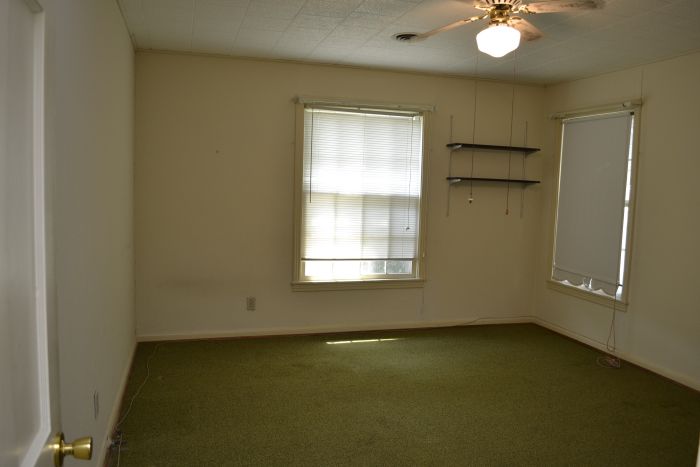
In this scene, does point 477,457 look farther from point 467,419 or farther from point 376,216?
point 376,216

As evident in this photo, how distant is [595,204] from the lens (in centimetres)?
476

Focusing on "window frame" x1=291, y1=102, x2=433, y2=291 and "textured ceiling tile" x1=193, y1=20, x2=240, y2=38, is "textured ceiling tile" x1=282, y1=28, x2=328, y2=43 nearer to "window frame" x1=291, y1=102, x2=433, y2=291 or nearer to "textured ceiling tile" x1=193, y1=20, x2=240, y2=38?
"textured ceiling tile" x1=193, y1=20, x2=240, y2=38

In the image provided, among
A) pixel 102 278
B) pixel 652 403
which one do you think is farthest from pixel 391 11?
pixel 652 403

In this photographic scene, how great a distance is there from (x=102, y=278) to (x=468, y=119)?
3.80 metres

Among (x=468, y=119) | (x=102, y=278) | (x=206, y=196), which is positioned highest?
(x=468, y=119)

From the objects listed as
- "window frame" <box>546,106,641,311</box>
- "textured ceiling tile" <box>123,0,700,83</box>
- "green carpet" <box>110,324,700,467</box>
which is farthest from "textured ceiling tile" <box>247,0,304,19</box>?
"window frame" <box>546,106,641,311</box>

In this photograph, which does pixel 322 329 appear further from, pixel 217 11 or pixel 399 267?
pixel 217 11

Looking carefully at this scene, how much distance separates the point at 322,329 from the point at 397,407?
167 centimetres

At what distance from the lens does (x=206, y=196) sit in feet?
15.0

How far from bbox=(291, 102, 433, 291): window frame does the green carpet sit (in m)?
0.52

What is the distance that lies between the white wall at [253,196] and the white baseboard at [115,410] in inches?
27.8

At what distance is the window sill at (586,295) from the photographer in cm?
454

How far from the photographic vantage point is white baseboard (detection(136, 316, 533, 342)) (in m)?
4.58

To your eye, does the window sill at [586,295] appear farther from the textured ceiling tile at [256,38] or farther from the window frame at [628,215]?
the textured ceiling tile at [256,38]
